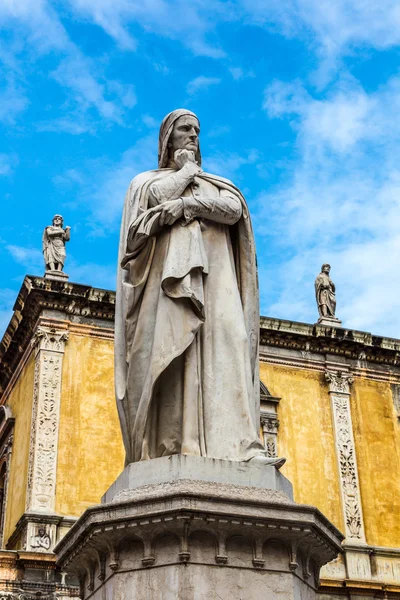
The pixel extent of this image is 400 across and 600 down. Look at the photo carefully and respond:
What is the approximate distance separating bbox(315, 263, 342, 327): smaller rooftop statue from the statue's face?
643 inches

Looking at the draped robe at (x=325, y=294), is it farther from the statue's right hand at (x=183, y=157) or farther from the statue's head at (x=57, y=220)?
the statue's right hand at (x=183, y=157)

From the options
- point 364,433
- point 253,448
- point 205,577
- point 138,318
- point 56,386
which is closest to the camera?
point 205,577

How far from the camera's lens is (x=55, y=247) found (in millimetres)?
19469

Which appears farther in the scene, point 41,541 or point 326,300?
point 326,300

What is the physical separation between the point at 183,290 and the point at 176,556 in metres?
1.31

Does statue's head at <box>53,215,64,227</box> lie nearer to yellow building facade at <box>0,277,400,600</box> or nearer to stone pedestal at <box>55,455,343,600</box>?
yellow building facade at <box>0,277,400,600</box>

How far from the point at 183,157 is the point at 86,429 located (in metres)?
13.6

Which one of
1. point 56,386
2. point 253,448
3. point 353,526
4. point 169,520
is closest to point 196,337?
point 253,448

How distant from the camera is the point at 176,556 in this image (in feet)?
12.7

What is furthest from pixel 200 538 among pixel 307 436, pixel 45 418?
pixel 307 436

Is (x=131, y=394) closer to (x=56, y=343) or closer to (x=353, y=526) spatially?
(x=56, y=343)

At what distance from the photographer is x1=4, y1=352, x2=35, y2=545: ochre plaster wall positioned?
1817 centimetres

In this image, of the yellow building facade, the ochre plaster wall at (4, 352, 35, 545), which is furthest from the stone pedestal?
the ochre plaster wall at (4, 352, 35, 545)

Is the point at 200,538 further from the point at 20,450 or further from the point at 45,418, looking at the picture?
the point at 20,450
